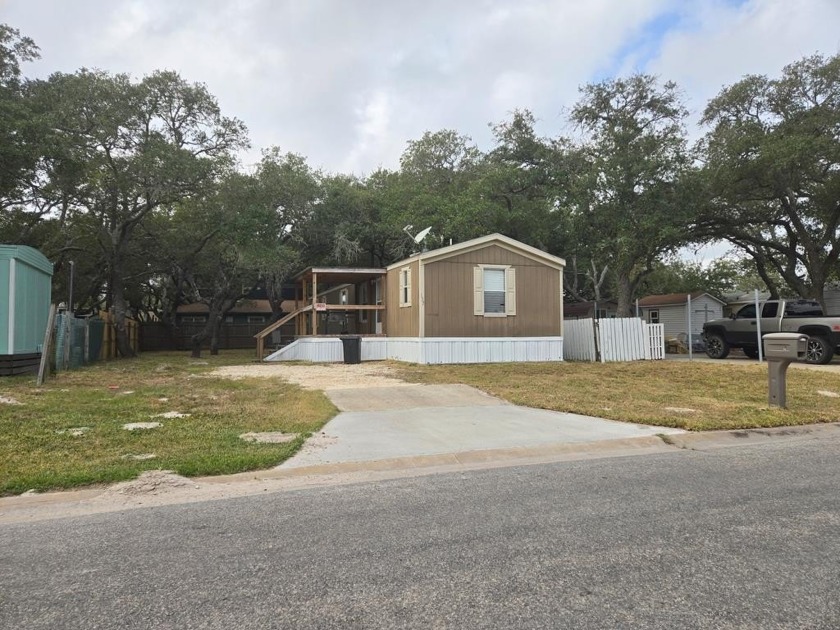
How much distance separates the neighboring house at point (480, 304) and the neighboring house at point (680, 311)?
12.6 meters

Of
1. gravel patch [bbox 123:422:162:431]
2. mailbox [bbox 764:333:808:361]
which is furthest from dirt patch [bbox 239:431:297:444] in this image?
mailbox [bbox 764:333:808:361]

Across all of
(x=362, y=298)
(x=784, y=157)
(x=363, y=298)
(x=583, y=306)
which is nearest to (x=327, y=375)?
(x=363, y=298)

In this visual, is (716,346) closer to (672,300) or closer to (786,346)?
(786,346)

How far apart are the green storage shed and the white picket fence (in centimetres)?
1588

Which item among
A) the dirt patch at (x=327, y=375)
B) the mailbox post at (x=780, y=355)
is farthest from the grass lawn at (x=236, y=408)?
the dirt patch at (x=327, y=375)

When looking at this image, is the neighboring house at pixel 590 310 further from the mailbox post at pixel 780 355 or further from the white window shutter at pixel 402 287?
the mailbox post at pixel 780 355

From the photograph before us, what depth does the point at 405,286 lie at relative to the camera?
18516 millimetres

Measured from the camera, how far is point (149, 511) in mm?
4379

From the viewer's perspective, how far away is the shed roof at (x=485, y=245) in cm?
1698

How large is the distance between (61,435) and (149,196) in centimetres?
1645

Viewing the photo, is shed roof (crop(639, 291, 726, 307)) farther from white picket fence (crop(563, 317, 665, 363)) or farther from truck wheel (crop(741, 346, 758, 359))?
white picket fence (crop(563, 317, 665, 363))

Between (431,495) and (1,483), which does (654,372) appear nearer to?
(431,495)

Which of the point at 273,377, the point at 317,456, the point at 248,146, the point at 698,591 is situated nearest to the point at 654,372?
the point at 273,377

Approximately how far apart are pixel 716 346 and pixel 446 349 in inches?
363
